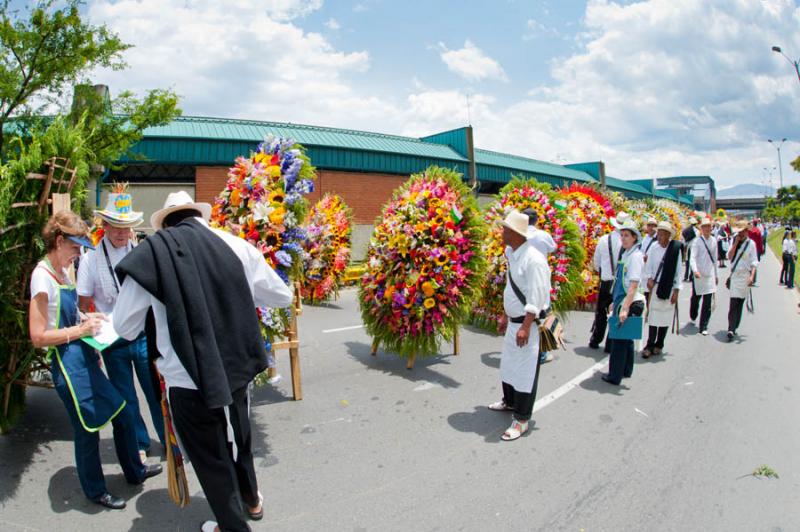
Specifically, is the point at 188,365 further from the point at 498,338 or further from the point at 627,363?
the point at 498,338

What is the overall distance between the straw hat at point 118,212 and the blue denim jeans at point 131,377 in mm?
932

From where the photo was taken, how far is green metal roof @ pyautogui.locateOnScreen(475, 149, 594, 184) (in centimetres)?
3247

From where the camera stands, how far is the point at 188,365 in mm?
2439

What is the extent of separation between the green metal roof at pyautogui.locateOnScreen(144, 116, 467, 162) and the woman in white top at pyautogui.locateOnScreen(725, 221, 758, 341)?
1632 centimetres

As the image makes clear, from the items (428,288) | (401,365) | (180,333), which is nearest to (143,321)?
(180,333)

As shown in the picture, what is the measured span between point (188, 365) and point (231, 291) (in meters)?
0.43

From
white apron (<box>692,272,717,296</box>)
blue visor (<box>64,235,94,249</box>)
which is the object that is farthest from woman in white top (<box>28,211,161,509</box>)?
white apron (<box>692,272,717,296</box>)

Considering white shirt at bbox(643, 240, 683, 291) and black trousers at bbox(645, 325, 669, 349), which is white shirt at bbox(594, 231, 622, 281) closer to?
white shirt at bbox(643, 240, 683, 291)

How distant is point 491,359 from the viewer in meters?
6.77

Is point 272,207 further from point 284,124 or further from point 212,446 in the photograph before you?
point 284,124

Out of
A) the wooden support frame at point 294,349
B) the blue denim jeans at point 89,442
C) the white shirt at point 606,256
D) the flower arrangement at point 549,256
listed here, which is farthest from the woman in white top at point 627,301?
the blue denim jeans at point 89,442

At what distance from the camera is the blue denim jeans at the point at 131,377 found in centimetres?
368

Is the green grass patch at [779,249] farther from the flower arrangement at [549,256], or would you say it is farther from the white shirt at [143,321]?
the white shirt at [143,321]

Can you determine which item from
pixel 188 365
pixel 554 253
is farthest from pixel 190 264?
pixel 554 253
